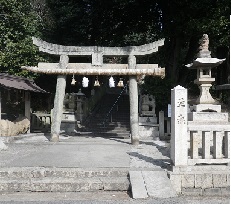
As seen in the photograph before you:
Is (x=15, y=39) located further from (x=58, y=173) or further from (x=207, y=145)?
(x=207, y=145)

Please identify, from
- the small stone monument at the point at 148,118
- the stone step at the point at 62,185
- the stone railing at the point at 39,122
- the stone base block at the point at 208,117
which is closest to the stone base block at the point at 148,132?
the small stone monument at the point at 148,118

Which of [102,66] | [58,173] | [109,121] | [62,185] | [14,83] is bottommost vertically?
[62,185]

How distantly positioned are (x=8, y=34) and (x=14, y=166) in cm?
1218

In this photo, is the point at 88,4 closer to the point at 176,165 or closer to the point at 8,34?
the point at 8,34

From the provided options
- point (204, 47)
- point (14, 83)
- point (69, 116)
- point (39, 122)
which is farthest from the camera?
point (39, 122)

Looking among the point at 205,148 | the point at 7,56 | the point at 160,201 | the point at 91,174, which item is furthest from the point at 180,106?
the point at 7,56

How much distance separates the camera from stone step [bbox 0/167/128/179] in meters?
6.87

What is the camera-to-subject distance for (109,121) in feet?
58.7

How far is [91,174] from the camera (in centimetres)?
692

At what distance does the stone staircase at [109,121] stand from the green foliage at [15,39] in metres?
5.26

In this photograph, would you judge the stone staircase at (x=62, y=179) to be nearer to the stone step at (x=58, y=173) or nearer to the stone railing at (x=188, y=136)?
the stone step at (x=58, y=173)

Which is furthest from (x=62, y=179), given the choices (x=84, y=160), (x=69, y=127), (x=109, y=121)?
(x=109, y=121)

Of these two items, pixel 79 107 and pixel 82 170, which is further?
pixel 79 107

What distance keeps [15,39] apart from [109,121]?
7849 millimetres
